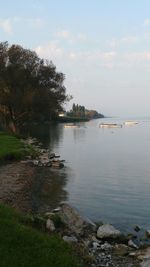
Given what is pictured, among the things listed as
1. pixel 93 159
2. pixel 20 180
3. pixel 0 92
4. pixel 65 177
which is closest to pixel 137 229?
pixel 20 180

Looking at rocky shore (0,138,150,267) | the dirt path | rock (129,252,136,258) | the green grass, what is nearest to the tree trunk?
the dirt path

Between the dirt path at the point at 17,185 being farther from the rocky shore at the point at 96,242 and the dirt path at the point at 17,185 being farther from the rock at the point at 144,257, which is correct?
the rock at the point at 144,257

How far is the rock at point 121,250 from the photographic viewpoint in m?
12.9

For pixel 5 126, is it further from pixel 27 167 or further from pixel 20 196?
pixel 20 196

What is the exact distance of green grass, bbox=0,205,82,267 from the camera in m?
10.0

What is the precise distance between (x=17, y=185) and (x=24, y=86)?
53676mm

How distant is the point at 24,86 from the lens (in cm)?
7825

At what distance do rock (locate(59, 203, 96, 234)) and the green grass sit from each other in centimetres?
329

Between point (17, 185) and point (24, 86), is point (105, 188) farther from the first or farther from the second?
point (24, 86)

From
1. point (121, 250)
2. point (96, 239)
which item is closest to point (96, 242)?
point (96, 239)

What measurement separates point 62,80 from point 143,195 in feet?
220

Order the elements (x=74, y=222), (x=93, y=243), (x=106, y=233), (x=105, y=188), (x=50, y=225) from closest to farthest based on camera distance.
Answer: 1. (x=93, y=243)
2. (x=50, y=225)
3. (x=106, y=233)
4. (x=74, y=222)
5. (x=105, y=188)

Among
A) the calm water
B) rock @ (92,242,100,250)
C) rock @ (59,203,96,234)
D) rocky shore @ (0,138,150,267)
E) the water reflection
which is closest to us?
rocky shore @ (0,138,150,267)

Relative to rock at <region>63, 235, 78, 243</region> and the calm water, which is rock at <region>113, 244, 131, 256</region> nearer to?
rock at <region>63, 235, 78, 243</region>
